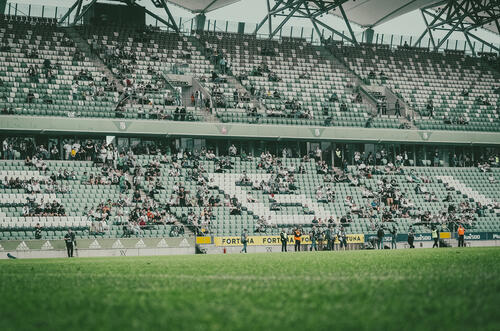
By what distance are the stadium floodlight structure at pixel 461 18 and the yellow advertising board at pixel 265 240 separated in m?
31.6

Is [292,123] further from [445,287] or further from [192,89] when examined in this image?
[445,287]

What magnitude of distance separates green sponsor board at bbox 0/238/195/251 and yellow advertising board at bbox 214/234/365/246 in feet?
6.90

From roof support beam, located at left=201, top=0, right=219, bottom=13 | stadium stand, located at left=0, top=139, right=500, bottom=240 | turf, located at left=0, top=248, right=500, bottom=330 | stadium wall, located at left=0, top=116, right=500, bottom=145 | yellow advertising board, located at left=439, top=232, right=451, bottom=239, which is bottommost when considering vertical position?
yellow advertising board, located at left=439, top=232, right=451, bottom=239

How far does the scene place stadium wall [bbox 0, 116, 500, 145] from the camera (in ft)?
142

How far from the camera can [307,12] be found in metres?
62.4

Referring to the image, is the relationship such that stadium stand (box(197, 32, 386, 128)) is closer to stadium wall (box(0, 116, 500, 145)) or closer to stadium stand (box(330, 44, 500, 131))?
stadium wall (box(0, 116, 500, 145))

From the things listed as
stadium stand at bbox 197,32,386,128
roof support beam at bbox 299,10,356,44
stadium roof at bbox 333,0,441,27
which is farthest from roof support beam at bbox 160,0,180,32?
stadium roof at bbox 333,0,441,27

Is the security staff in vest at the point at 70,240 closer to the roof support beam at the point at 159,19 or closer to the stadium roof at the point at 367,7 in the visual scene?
the roof support beam at the point at 159,19

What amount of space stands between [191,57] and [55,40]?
11.4 m

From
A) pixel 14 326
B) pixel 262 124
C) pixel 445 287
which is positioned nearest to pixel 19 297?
pixel 14 326

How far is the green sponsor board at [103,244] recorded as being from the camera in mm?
33688

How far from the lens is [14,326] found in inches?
237

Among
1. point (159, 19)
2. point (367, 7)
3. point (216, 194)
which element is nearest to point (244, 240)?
point (216, 194)

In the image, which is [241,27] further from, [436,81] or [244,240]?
[244,240]
